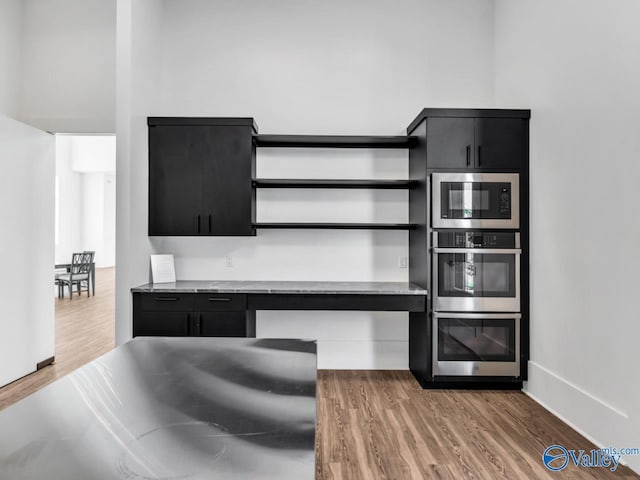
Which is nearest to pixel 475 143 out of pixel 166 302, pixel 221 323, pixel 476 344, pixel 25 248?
pixel 476 344

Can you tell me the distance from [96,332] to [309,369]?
198 inches

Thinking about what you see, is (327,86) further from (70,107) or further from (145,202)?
(70,107)

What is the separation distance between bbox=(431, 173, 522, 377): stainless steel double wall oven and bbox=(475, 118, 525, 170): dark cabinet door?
11 centimetres

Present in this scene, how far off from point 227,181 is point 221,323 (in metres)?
1.21

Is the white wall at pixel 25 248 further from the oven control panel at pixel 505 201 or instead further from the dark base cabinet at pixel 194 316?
the oven control panel at pixel 505 201

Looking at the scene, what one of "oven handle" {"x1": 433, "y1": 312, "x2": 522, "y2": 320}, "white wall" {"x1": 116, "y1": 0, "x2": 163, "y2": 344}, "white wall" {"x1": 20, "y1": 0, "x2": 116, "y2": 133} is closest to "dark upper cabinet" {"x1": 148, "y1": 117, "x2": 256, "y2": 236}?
"white wall" {"x1": 116, "y1": 0, "x2": 163, "y2": 344}

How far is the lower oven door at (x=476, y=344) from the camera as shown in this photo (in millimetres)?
3422

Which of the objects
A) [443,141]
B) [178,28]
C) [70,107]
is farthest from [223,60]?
Answer: [443,141]

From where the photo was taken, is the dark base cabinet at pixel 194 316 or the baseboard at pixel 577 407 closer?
the baseboard at pixel 577 407

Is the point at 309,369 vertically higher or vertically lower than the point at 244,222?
lower

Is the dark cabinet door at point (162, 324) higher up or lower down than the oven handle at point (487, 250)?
lower down

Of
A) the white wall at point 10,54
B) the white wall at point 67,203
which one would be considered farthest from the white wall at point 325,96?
the white wall at point 67,203

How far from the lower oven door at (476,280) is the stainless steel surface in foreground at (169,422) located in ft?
7.42

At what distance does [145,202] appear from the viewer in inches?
145
